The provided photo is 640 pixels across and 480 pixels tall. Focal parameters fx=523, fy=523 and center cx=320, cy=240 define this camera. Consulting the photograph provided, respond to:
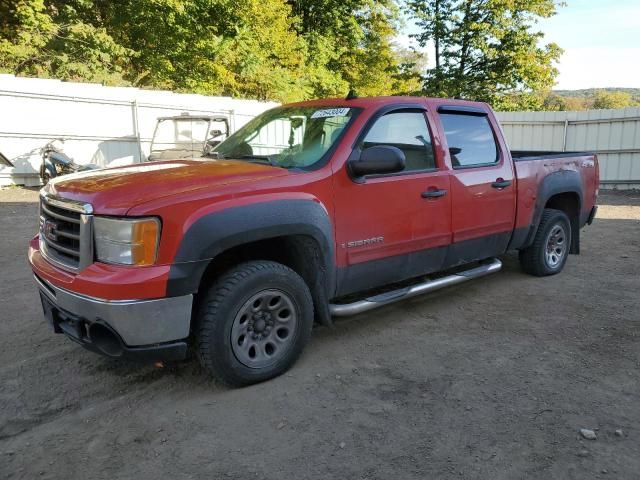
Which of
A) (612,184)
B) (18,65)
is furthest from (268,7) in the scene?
(612,184)

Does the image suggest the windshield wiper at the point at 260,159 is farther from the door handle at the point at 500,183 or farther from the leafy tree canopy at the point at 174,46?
the leafy tree canopy at the point at 174,46

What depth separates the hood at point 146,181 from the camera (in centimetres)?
294

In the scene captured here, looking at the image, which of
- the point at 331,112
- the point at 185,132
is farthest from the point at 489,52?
the point at 331,112

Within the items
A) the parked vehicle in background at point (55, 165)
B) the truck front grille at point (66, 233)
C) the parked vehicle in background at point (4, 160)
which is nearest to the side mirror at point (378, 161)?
the truck front grille at point (66, 233)

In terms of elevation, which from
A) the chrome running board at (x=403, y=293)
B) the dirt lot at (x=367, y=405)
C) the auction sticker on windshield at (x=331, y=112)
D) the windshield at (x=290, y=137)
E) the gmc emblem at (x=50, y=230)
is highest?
the auction sticker on windshield at (x=331, y=112)

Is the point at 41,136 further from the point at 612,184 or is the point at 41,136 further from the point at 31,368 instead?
the point at 612,184

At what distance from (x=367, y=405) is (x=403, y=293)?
1176mm

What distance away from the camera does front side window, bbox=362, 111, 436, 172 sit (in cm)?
402

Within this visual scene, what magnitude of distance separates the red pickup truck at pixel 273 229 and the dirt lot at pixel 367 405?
351 mm

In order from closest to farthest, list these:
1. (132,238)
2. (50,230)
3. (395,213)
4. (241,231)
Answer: (132,238)
(241,231)
(50,230)
(395,213)

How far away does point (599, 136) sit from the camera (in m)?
15.2

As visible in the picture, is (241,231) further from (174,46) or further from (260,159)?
(174,46)

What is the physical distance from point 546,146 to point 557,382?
14.5 m

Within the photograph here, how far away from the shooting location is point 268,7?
72.5 feet
